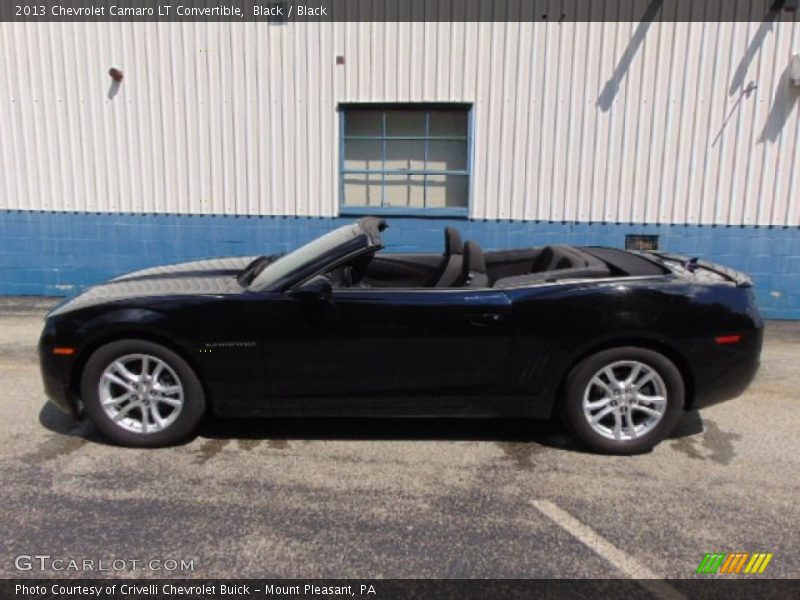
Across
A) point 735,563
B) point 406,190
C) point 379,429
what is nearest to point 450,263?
point 379,429

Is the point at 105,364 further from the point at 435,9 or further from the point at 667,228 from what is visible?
the point at 667,228

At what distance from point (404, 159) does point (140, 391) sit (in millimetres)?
5312

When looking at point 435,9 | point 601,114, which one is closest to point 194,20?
point 435,9

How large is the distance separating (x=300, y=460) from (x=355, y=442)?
402 mm

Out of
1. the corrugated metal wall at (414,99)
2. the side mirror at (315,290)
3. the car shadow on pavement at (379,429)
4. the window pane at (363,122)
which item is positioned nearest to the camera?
the side mirror at (315,290)

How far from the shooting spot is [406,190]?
8.15 m

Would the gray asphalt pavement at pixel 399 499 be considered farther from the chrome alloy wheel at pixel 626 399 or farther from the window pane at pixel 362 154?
the window pane at pixel 362 154

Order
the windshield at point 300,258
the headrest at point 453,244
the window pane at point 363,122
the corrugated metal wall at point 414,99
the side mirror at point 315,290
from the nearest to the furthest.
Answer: the side mirror at point 315,290, the windshield at point 300,258, the headrest at point 453,244, the corrugated metal wall at point 414,99, the window pane at point 363,122

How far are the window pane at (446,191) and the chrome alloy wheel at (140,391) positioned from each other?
16.6ft

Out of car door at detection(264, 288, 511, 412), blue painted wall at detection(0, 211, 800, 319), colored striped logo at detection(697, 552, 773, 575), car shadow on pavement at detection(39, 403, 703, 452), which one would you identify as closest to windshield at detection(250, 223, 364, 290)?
car door at detection(264, 288, 511, 412)

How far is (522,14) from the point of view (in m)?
7.36

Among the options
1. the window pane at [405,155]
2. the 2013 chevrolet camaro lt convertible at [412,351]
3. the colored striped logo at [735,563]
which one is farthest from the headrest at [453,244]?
the window pane at [405,155]

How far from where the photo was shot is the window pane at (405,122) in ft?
26.1

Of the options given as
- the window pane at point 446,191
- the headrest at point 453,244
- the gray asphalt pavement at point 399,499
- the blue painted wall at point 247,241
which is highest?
the window pane at point 446,191
